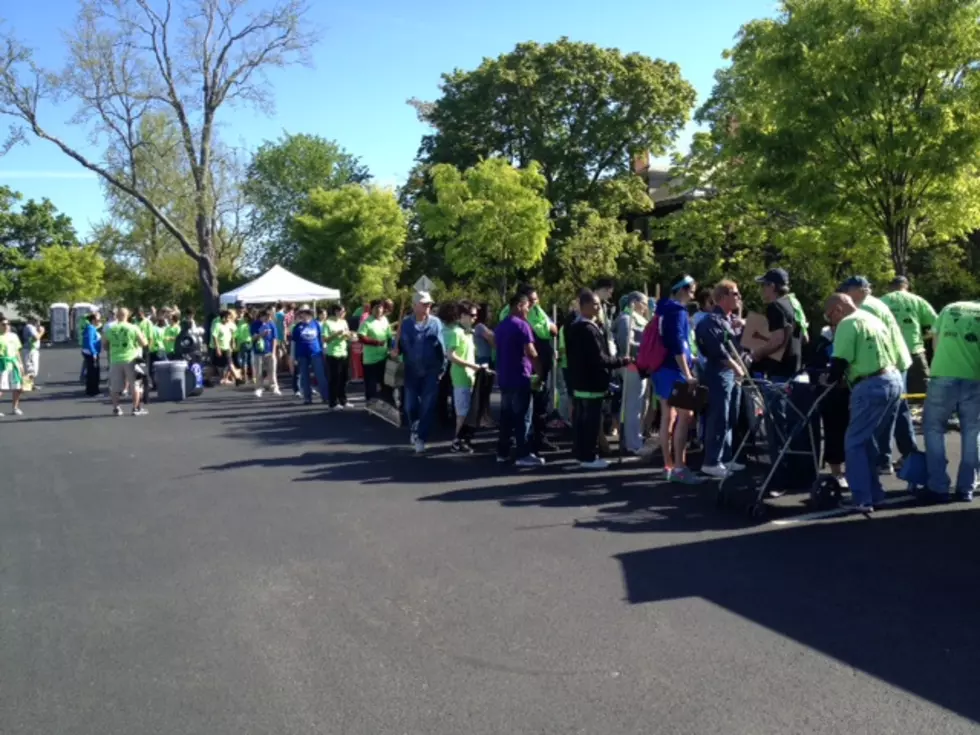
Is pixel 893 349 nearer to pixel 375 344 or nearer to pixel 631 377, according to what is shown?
pixel 631 377

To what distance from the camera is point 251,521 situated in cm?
823

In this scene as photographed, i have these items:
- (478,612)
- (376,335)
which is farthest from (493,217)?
(478,612)

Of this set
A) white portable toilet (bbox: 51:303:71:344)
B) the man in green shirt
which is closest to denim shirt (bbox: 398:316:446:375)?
the man in green shirt

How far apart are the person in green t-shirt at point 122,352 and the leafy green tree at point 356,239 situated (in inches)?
1277

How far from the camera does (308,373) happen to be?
18.6 m

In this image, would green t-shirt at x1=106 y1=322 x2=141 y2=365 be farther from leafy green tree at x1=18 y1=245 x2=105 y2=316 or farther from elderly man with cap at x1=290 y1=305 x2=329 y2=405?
leafy green tree at x1=18 y1=245 x2=105 y2=316

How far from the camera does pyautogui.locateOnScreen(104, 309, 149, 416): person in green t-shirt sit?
53.9 feet

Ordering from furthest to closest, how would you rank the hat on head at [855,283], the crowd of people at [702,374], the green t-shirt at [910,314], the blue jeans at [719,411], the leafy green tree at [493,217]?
the leafy green tree at [493,217], the green t-shirt at [910,314], the blue jeans at [719,411], the hat on head at [855,283], the crowd of people at [702,374]

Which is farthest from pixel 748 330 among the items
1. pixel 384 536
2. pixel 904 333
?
pixel 384 536

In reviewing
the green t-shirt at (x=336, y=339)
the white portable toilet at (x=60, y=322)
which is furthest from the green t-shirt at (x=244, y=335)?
the white portable toilet at (x=60, y=322)

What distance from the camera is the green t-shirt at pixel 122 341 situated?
16.4 meters

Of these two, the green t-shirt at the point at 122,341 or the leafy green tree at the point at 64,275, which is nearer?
the green t-shirt at the point at 122,341

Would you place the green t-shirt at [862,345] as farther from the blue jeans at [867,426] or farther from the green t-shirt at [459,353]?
the green t-shirt at [459,353]

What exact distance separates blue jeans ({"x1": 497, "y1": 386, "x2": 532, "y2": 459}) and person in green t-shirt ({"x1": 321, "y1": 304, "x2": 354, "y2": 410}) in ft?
17.1
